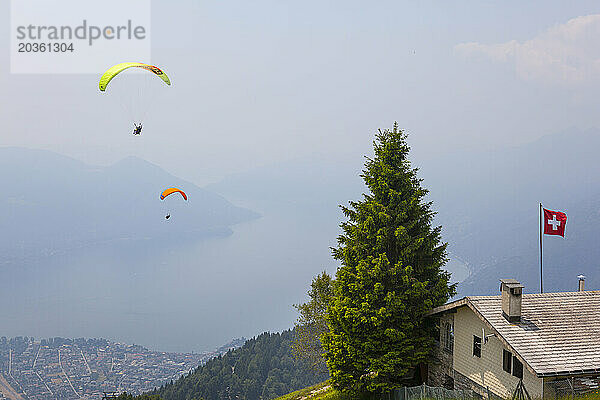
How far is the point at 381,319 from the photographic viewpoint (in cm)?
2238

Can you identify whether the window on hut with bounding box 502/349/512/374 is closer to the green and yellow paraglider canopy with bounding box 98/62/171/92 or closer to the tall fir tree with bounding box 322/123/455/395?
the tall fir tree with bounding box 322/123/455/395

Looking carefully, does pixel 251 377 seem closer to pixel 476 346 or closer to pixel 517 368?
pixel 476 346

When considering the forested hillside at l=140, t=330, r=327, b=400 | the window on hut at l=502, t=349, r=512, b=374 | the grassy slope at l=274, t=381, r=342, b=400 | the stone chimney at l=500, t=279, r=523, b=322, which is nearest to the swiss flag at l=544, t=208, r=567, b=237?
the stone chimney at l=500, t=279, r=523, b=322

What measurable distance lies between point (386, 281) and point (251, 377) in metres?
62.3

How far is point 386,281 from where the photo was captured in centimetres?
2327

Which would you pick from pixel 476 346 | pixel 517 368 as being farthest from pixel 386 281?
pixel 517 368

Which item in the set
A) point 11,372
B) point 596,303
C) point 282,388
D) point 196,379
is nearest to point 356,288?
point 596,303

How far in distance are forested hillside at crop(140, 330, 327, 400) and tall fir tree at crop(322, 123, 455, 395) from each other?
54.9 metres

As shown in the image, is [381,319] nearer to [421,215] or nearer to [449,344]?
[449,344]

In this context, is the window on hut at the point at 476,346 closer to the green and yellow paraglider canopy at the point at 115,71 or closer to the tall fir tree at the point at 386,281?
the tall fir tree at the point at 386,281

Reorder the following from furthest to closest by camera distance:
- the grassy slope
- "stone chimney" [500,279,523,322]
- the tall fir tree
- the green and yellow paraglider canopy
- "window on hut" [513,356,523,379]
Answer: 1. the green and yellow paraglider canopy
2. the grassy slope
3. the tall fir tree
4. "stone chimney" [500,279,523,322]
5. "window on hut" [513,356,523,379]

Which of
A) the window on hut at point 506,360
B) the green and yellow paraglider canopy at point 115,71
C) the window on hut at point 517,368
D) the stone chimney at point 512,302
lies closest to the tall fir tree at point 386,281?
the stone chimney at point 512,302

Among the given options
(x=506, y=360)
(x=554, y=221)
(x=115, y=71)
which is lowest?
(x=506, y=360)

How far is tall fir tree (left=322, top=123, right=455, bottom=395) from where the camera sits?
22.6 m
